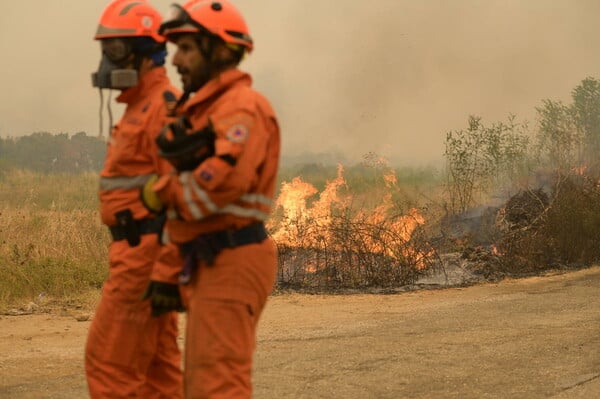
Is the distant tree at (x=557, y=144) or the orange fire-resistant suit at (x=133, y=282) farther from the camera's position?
the distant tree at (x=557, y=144)

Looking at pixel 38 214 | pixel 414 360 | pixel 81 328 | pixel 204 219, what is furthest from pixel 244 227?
pixel 38 214

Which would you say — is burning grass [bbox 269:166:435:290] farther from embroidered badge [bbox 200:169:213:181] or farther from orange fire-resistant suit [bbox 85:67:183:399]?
embroidered badge [bbox 200:169:213:181]

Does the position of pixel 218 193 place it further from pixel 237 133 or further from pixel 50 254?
pixel 50 254

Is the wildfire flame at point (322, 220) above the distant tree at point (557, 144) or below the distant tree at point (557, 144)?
below

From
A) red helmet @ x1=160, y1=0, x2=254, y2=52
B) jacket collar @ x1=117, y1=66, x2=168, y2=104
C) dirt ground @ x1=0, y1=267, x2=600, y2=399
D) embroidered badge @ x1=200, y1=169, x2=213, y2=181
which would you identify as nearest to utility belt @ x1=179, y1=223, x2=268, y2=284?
embroidered badge @ x1=200, y1=169, x2=213, y2=181

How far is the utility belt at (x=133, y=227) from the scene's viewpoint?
4.36m

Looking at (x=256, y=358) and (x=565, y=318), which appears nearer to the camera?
(x=256, y=358)

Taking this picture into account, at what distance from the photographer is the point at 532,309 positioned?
10094mm

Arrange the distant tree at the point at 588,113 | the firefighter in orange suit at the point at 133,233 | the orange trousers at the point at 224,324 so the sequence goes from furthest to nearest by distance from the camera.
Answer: the distant tree at the point at 588,113 < the firefighter in orange suit at the point at 133,233 < the orange trousers at the point at 224,324

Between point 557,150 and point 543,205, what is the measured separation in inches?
135

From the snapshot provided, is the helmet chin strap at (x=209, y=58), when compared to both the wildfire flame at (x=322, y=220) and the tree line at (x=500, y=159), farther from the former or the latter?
the tree line at (x=500, y=159)

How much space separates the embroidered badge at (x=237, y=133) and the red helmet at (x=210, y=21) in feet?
1.34

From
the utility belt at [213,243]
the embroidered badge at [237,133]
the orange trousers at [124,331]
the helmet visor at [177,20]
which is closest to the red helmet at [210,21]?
the helmet visor at [177,20]

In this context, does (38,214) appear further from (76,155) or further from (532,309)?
(76,155)
